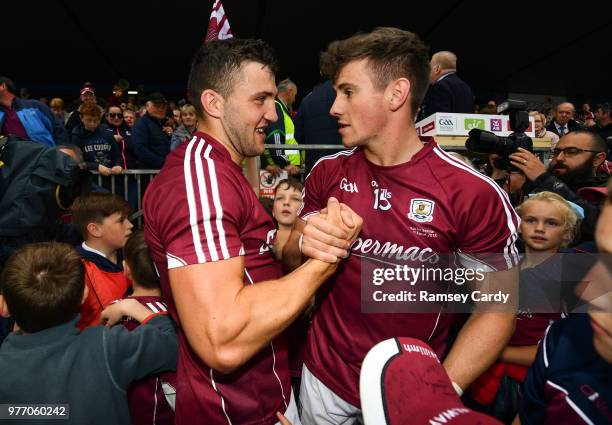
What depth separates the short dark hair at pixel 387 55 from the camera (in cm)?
186

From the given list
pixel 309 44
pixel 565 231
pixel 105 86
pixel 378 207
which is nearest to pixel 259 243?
pixel 378 207

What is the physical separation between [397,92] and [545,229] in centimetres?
153

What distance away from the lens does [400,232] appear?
172 cm

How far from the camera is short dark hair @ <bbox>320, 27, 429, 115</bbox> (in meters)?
1.86

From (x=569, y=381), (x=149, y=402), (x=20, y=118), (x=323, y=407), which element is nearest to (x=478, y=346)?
(x=569, y=381)

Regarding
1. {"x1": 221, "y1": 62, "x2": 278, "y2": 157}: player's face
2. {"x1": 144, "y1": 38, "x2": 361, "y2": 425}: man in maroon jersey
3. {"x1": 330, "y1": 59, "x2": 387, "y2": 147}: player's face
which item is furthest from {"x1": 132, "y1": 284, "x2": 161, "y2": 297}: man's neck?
{"x1": 330, "y1": 59, "x2": 387, "y2": 147}: player's face

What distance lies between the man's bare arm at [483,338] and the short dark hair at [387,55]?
2.76 ft

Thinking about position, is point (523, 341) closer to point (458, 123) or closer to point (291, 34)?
point (458, 123)

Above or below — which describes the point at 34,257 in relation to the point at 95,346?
above

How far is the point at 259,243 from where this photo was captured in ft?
5.00

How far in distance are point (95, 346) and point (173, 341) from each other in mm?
305

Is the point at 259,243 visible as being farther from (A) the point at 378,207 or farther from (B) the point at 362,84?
(B) the point at 362,84

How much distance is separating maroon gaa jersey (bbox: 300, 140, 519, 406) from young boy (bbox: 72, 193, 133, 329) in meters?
1.63

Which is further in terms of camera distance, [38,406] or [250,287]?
[38,406]
